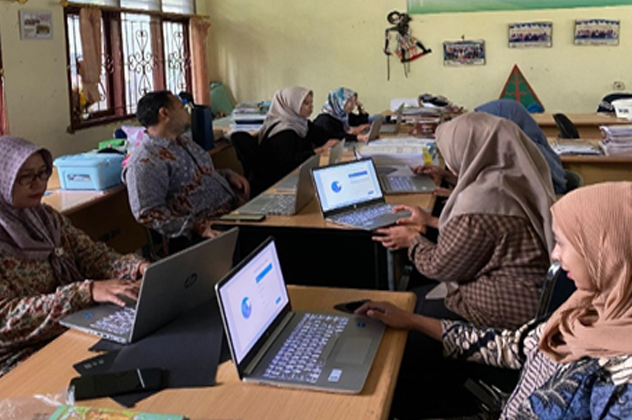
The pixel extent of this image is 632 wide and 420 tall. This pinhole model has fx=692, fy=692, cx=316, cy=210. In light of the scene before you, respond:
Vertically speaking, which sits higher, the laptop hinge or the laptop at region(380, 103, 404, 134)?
the laptop at region(380, 103, 404, 134)

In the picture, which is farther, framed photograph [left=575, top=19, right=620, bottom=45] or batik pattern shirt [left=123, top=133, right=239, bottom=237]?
framed photograph [left=575, top=19, right=620, bottom=45]

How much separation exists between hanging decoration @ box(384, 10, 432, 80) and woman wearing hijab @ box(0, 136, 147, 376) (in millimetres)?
5320

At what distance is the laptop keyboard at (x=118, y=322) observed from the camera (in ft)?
5.40

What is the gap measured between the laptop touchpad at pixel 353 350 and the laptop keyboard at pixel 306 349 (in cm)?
4

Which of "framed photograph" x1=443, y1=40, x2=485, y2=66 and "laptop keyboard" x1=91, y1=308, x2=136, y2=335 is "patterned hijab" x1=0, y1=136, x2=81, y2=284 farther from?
"framed photograph" x1=443, y1=40, x2=485, y2=66

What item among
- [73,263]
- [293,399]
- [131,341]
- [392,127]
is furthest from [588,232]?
[392,127]

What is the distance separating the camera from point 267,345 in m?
1.52

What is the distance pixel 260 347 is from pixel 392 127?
3994 mm

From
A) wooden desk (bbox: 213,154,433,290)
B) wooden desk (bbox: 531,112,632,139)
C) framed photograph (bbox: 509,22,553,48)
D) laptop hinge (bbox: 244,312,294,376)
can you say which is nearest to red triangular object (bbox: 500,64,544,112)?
framed photograph (bbox: 509,22,553,48)

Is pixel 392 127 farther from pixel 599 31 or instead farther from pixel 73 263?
pixel 73 263

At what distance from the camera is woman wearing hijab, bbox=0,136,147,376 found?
1796 mm

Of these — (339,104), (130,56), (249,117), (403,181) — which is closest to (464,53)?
(339,104)

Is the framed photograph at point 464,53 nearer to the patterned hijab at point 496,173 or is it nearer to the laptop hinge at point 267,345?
the patterned hijab at point 496,173

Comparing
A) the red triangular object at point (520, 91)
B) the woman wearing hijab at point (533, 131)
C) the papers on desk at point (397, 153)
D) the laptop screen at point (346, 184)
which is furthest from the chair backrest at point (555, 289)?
the red triangular object at point (520, 91)
